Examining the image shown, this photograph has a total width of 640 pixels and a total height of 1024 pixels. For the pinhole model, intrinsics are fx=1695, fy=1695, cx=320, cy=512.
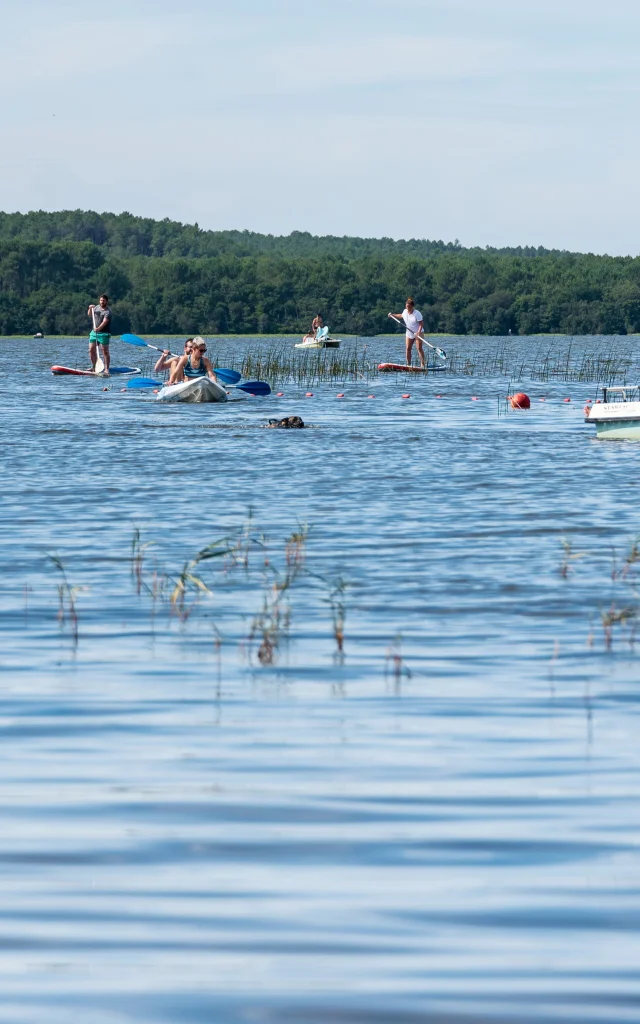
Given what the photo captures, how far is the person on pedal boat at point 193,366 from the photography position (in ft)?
122

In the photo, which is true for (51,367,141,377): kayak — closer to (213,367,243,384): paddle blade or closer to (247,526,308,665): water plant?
(213,367,243,384): paddle blade

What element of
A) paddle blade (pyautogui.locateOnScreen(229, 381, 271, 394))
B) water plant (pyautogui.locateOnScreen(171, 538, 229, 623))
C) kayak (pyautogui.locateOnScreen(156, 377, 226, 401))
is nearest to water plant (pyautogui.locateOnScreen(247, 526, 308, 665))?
water plant (pyautogui.locateOnScreen(171, 538, 229, 623))

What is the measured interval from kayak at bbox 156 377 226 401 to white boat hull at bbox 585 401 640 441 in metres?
12.1

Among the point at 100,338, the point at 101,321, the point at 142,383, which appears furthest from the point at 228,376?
the point at 100,338

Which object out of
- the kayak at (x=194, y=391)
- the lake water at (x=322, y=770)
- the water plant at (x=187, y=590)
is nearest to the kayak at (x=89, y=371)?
the kayak at (x=194, y=391)

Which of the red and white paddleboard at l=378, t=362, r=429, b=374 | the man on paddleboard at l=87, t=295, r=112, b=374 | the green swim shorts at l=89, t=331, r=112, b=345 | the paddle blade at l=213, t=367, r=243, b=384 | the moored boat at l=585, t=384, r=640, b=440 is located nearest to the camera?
the moored boat at l=585, t=384, r=640, b=440

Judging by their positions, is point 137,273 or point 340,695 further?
point 137,273

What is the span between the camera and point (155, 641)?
11008 mm

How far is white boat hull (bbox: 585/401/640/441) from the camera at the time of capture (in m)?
26.8

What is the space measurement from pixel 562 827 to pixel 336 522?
1108 cm

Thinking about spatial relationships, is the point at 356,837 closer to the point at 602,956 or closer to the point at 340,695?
the point at 602,956

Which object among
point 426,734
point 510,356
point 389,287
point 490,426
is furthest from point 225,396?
point 389,287

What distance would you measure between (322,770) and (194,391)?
102 ft

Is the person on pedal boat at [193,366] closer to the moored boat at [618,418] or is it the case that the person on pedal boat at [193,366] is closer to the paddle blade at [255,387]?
the paddle blade at [255,387]
